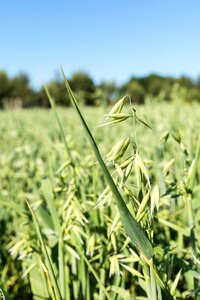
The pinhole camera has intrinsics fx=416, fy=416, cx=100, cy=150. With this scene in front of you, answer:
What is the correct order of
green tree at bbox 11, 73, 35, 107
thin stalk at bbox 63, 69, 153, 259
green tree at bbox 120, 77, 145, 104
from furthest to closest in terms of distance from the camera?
1. green tree at bbox 11, 73, 35, 107
2. green tree at bbox 120, 77, 145, 104
3. thin stalk at bbox 63, 69, 153, 259

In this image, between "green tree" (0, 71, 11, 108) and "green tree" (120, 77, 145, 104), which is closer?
"green tree" (120, 77, 145, 104)

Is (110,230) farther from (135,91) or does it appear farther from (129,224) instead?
(135,91)

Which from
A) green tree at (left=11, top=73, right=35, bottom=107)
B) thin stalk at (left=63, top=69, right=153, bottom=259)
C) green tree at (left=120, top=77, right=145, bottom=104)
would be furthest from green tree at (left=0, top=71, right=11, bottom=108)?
thin stalk at (left=63, top=69, right=153, bottom=259)

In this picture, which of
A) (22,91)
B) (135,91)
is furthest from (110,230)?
(22,91)

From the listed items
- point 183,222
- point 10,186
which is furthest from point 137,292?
point 10,186

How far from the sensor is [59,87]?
3250 cm

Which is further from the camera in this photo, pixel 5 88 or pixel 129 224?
pixel 5 88

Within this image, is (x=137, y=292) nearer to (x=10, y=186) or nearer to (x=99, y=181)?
(x=99, y=181)

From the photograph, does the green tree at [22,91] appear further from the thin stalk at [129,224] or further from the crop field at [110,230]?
the thin stalk at [129,224]

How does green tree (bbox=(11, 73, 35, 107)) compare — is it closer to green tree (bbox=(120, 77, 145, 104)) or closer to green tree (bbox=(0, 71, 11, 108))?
green tree (bbox=(0, 71, 11, 108))

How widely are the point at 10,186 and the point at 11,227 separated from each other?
0.92ft

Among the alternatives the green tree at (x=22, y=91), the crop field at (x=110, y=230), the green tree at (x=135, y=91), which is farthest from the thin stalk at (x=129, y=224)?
the green tree at (x=22, y=91)

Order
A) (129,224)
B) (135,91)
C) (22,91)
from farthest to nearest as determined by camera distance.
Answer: (22,91)
(135,91)
(129,224)

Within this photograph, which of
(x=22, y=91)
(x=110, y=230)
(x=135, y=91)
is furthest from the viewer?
Answer: (x=22, y=91)
